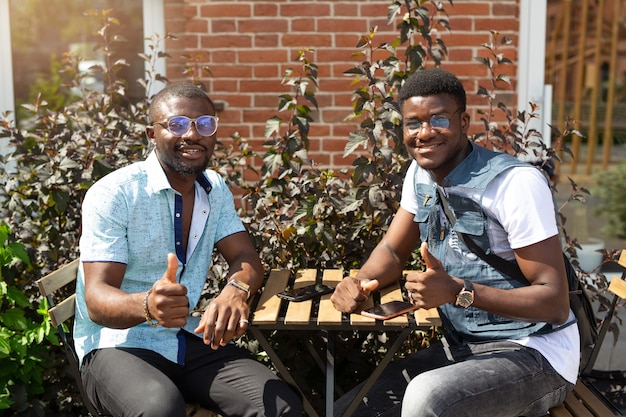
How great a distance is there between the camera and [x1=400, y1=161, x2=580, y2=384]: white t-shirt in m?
2.57

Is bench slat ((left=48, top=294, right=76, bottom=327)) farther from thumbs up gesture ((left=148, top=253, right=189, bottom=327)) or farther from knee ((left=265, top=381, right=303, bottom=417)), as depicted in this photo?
knee ((left=265, top=381, right=303, bottom=417))

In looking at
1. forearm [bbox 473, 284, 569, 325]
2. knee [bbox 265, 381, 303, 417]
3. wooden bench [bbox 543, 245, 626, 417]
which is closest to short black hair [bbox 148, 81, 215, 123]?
knee [bbox 265, 381, 303, 417]

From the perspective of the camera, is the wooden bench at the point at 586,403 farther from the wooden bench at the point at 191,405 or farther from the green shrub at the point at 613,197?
the green shrub at the point at 613,197

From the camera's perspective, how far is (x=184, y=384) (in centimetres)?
282

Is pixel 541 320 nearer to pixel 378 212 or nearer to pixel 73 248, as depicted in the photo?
pixel 378 212

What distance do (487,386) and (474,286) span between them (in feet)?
1.04

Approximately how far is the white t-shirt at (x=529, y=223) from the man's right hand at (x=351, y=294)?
0.46m

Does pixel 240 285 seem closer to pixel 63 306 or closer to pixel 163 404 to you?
pixel 163 404

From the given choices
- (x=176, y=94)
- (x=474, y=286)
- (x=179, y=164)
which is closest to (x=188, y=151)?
(x=179, y=164)

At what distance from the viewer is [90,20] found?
5598 millimetres

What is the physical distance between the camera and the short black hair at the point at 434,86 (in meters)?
2.78

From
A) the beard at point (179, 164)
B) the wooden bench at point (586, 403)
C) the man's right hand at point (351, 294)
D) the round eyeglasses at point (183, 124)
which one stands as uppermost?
the round eyeglasses at point (183, 124)

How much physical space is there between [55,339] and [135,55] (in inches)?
97.4

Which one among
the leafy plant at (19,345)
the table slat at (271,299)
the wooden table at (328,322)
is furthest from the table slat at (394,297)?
the leafy plant at (19,345)
